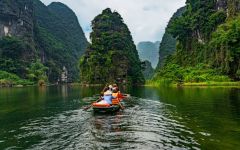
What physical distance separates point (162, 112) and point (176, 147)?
37.3 feet

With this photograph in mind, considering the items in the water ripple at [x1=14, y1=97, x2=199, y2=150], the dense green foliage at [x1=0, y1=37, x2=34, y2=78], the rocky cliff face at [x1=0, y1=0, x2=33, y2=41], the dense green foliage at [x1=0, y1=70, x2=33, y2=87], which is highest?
the rocky cliff face at [x1=0, y1=0, x2=33, y2=41]

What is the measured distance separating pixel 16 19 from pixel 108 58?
72.2 meters

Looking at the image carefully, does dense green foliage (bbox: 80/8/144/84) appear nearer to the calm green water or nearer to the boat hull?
the boat hull

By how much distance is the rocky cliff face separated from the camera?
471 feet

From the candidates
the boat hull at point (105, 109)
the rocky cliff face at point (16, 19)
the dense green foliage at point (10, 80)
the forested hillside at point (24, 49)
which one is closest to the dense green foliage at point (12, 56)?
the forested hillside at point (24, 49)

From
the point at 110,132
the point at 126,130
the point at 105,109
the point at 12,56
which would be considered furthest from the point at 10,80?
the point at 110,132

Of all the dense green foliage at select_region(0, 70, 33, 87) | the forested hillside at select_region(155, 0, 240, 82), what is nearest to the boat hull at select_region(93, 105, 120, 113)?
the forested hillside at select_region(155, 0, 240, 82)

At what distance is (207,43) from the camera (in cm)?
8281

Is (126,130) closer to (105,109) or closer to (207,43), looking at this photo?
(105,109)

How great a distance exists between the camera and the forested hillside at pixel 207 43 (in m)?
61.7

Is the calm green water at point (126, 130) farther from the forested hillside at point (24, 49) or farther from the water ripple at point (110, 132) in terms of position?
the forested hillside at point (24, 49)

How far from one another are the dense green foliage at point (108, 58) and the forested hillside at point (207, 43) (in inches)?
521

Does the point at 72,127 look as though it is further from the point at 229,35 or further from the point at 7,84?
the point at 7,84

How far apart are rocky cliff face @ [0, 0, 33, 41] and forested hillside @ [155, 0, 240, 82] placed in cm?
8295
